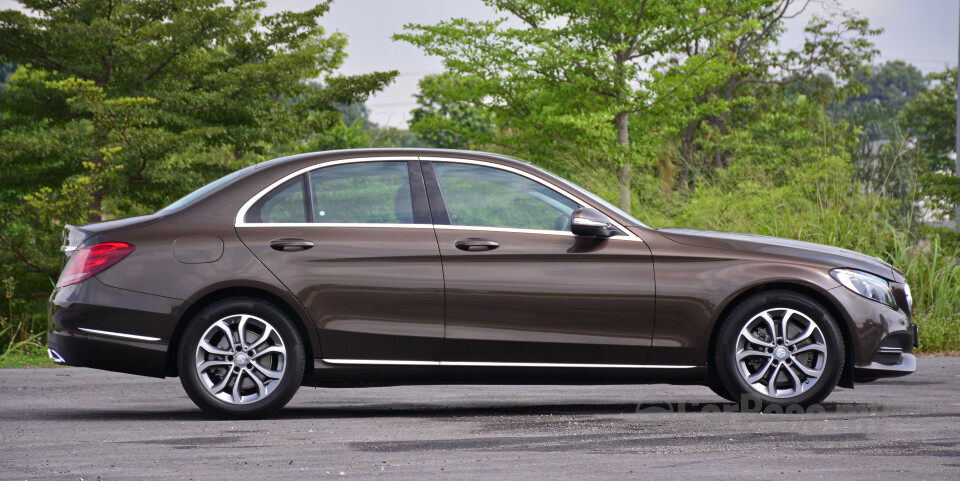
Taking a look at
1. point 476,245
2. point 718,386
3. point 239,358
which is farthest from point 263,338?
point 718,386

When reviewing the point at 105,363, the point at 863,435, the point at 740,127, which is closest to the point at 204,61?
the point at 105,363

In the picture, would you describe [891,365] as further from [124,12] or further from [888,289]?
[124,12]

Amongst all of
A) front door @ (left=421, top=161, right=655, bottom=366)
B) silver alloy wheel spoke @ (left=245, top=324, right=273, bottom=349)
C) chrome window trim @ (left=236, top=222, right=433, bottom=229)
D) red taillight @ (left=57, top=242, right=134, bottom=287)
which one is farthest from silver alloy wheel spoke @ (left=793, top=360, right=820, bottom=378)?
red taillight @ (left=57, top=242, right=134, bottom=287)

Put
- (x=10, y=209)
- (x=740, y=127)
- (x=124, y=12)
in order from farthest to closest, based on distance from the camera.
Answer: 1. (x=740, y=127)
2. (x=124, y=12)
3. (x=10, y=209)

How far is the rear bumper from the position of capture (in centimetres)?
631

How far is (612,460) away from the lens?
504 centimetres

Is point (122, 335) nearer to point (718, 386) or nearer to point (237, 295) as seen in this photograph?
point (237, 295)

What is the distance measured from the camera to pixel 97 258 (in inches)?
250

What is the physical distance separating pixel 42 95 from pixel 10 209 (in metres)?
5.41

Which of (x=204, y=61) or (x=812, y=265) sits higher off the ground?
(x=204, y=61)

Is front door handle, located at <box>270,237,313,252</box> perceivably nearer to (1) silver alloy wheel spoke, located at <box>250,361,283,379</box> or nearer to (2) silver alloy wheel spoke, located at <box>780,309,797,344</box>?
(1) silver alloy wheel spoke, located at <box>250,361,283,379</box>

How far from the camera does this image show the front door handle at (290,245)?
20.9 ft

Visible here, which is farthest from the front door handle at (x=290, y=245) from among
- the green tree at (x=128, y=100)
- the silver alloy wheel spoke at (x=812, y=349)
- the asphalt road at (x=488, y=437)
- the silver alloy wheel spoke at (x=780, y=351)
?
the green tree at (x=128, y=100)

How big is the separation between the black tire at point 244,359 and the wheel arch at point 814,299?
7.91ft
